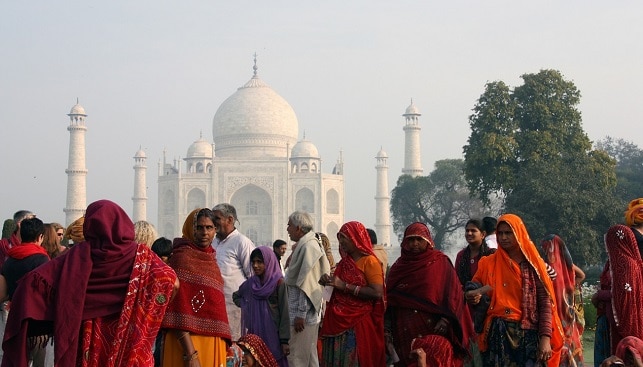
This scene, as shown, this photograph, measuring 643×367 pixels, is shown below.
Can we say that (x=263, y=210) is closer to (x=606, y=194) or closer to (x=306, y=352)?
(x=606, y=194)

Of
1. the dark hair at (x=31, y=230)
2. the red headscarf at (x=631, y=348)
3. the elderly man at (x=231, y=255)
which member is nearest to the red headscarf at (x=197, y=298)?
the dark hair at (x=31, y=230)

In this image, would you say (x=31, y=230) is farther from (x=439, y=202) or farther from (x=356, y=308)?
(x=439, y=202)

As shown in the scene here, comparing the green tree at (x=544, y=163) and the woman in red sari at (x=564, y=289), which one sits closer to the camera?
the woman in red sari at (x=564, y=289)

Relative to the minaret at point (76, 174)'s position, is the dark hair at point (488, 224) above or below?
below

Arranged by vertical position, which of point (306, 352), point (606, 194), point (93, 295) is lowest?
point (306, 352)

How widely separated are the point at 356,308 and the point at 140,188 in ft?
173

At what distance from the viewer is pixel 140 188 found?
5722 cm

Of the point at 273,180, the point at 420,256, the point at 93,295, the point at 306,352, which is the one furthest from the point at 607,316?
the point at 273,180

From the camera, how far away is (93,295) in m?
3.51

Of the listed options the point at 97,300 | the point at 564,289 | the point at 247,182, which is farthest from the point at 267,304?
the point at 247,182

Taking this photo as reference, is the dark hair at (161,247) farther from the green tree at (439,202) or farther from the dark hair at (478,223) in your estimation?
the green tree at (439,202)

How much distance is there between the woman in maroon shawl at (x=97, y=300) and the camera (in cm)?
344

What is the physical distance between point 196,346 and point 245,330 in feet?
6.59

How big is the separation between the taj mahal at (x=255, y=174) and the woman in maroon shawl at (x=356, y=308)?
43340mm
